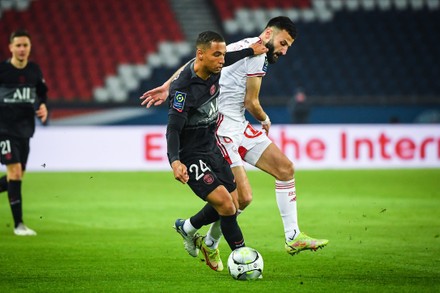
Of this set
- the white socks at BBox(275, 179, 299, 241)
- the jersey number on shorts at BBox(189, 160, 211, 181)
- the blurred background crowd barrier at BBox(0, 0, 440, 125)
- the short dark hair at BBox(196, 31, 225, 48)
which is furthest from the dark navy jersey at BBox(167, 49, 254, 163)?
the blurred background crowd barrier at BBox(0, 0, 440, 125)

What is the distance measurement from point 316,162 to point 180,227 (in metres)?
12.2

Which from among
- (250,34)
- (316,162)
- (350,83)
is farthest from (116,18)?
(316,162)

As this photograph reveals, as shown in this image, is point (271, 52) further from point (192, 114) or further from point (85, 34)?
point (85, 34)

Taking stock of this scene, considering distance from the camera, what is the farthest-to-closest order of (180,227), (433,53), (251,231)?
(433,53), (251,231), (180,227)

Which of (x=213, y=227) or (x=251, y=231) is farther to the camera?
(x=251, y=231)

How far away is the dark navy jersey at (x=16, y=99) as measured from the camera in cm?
1040

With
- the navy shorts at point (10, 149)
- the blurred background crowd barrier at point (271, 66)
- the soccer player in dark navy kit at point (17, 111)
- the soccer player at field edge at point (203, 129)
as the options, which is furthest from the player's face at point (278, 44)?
the blurred background crowd barrier at point (271, 66)

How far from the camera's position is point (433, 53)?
1127 inches

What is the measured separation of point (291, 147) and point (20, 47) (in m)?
10.1

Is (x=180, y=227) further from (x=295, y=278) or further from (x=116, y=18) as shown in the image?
(x=116, y=18)

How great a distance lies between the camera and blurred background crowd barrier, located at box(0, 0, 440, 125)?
24.2 meters

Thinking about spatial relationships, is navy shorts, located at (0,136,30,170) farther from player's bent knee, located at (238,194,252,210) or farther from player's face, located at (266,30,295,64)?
player's face, located at (266,30,295,64)

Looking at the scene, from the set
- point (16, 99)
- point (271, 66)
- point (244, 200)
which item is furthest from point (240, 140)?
point (271, 66)

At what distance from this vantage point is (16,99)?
10.5 meters
